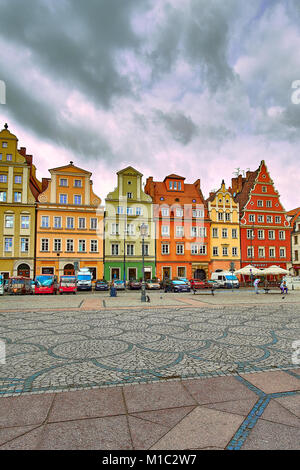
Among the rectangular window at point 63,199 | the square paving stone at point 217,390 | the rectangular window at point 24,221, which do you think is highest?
the rectangular window at point 63,199

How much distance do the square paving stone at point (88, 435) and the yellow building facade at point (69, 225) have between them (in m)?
39.2

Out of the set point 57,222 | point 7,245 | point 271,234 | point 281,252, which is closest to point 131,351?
point 57,222

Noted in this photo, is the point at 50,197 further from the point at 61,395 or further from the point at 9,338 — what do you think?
the point at 61,395

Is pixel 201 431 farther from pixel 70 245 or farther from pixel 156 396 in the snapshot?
pixel 70 245

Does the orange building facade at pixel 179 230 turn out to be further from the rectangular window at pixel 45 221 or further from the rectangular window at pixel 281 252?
the rectangular window at pixel 45 221

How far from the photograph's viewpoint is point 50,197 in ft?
137

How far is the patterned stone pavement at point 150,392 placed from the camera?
3.12 metres

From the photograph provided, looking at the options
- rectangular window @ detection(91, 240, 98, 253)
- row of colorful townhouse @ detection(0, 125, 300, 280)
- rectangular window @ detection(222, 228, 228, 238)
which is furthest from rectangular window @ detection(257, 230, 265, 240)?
rectangular window @ detection(91, 240, 98, 253)

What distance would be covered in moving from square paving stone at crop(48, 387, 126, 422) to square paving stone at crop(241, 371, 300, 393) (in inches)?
86.7

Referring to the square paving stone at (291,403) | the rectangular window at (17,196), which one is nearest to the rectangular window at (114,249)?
the rectangular window at (17,196)

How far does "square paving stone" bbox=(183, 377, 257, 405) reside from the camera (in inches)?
161

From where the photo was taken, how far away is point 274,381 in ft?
15.6

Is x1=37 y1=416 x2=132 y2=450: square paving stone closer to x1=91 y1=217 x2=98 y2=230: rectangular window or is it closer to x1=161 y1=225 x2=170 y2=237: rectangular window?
x1=91 y1=217 x2=98 y2=230: rectangular window

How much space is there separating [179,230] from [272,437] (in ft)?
142
